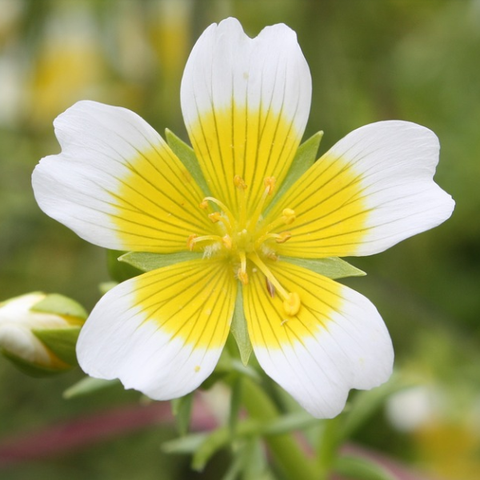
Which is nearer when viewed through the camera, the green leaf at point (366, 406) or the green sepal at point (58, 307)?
the green sepal at point (58, 307)

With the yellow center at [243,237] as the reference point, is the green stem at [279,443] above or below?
below

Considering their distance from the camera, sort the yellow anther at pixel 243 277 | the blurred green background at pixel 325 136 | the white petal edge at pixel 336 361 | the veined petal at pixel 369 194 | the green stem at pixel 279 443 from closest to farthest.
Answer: the white petal edge at pixel 336 361, the veined petal at pixel 369 194, the yellow anther at pixel 243 277, the green stem at pixel 279 443, the blurred green background at pixel 325 136

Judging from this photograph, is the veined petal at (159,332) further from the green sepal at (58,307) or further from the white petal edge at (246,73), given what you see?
the white petal edge at (246,73)

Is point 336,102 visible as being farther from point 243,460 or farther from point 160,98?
point 243,460

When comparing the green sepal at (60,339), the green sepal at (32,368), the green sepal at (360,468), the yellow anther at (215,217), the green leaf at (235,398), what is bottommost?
the green sepal at (360,468)

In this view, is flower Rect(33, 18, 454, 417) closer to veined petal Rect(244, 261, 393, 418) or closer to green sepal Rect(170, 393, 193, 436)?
veined petal Rect(244, 261, 393, 418)

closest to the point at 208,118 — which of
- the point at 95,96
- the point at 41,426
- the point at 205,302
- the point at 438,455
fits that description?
the point at 205,302

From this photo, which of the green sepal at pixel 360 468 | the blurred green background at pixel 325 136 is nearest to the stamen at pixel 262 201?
the green sepal at pixel 360 468

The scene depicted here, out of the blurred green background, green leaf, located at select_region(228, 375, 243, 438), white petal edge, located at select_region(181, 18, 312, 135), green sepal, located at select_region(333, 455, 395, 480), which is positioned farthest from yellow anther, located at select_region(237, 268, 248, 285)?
the blurred green background

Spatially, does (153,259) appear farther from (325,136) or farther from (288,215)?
(325,136)
